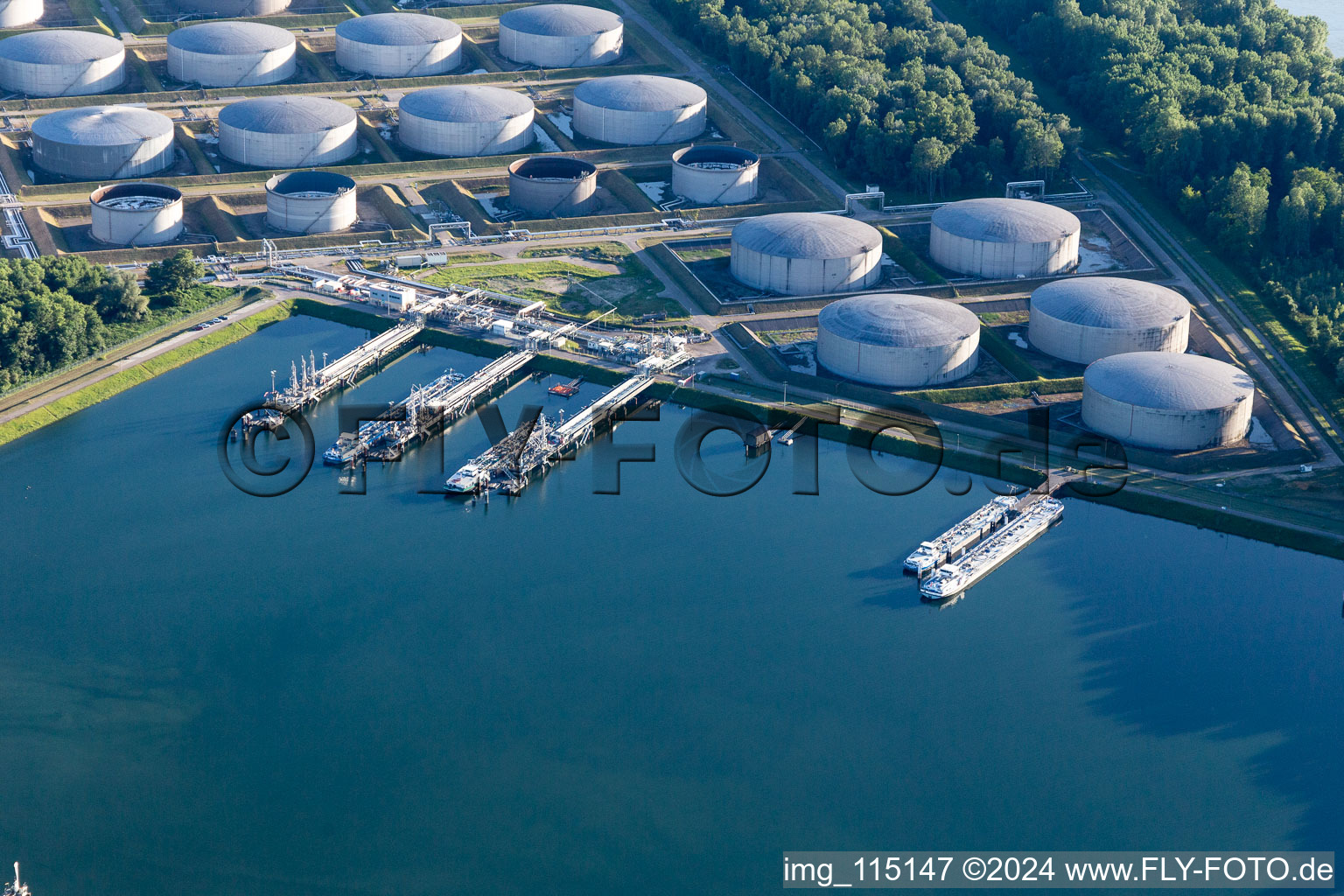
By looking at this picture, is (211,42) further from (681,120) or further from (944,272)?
(944,272)

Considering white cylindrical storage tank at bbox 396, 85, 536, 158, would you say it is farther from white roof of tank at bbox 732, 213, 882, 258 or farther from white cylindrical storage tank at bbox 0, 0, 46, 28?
white cylindrical storage tank at bbox 0, 0, 46, 28

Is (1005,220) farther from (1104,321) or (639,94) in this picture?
(639,94)

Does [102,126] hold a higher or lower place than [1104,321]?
higher

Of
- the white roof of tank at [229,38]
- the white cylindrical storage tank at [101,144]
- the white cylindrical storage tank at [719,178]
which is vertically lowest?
the white cylindrical storage tank at [719,178]

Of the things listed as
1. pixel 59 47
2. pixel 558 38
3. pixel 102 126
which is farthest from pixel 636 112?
pixel 59 47

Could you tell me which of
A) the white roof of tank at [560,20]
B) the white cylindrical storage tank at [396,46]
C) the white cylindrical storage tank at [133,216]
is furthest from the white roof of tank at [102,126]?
the white roof of tank at [560,20]

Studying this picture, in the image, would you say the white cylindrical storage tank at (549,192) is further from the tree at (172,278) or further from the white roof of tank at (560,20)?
the white roof of tank at (560,20)

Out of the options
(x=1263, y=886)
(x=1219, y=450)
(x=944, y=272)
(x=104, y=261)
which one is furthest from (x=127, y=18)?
(x=1263, y=886)
